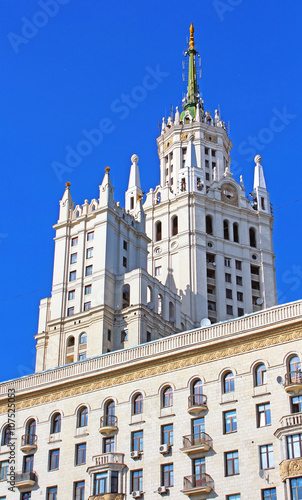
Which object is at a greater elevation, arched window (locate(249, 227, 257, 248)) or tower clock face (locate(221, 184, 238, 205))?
tower clock face (locate(221, 184, 238, 205))

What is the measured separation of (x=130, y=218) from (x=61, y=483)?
4360 centimetres

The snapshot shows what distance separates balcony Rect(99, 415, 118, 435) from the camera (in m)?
61.5

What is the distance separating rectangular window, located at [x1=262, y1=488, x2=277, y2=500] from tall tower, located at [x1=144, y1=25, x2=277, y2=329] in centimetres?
5005

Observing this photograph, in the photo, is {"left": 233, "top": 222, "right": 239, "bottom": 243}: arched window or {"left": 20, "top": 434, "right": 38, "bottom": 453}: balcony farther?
{"left": 233, "top": 222, "right": 239, "bottom": 243}: arched window

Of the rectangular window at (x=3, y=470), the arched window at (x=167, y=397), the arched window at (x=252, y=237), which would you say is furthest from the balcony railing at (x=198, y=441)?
the arched window at (x=252, y=237)

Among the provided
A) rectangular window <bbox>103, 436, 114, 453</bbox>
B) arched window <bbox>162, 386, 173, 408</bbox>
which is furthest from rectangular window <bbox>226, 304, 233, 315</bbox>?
rectangular window <bbox>103, 436, 114, 453</bbox>

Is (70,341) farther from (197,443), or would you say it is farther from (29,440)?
(197,443)

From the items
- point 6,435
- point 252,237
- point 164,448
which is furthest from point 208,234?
point 164,448

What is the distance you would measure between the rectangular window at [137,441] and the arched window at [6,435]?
468 inches

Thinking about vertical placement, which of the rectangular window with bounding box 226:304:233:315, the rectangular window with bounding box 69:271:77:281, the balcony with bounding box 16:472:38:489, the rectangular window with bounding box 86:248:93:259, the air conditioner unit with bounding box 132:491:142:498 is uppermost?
the rectangular window with bounding box 226:304:233:315

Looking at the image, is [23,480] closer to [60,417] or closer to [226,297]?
[60,417]

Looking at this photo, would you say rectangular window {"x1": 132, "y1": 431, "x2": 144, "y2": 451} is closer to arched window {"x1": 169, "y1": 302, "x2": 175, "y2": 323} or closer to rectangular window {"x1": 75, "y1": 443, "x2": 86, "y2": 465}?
rectangular window {"x1": 75, "y1": 443, "x2": 86, "y2": 465}

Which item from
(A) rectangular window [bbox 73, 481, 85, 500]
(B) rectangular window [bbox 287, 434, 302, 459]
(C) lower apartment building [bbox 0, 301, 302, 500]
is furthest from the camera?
(A) rectangular window [bbox 73, 481, 85, 500]

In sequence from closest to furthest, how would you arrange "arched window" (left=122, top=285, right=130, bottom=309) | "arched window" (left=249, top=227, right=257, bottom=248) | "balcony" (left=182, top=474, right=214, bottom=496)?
"balcony" (left=182, top=474, right=214, bottom=496)
"arched window" (left=122, top=285, right=130, bottom=309)
"arched window" (left=249, top=227, right=257, bottom=248)
